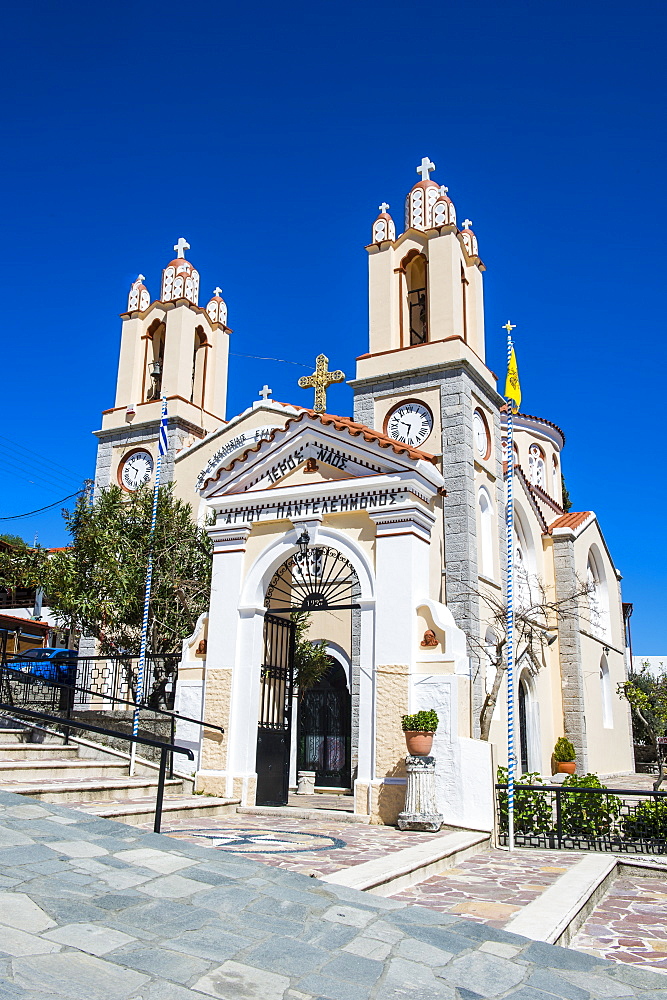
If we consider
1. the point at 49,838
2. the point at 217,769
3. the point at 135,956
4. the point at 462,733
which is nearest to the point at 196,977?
the point at 135,956

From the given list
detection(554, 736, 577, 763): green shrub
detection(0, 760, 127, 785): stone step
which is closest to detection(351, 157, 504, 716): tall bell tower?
detection(554, 736, 577, 763): green shrub

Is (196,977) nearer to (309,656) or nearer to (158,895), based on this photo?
(158,895)

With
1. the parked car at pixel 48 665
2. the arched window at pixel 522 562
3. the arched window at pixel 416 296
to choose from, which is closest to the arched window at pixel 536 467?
the arched window at pixel 522 562

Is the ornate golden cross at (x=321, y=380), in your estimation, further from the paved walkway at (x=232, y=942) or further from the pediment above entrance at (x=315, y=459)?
the paved walkway at (x=232, y=942)

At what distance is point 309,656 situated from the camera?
792 inches

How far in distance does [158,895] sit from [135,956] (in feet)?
3.19

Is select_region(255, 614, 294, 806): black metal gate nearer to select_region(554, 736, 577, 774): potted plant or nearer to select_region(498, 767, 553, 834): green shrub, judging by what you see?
select_region(498, 767, 553, 834): green shrub

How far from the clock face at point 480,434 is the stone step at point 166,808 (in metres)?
9.28

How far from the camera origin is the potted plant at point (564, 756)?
2098 cm

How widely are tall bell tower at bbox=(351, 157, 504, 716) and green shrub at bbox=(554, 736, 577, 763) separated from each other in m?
5.99

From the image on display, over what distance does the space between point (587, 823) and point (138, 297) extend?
62.7 ft

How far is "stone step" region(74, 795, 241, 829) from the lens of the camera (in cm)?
900

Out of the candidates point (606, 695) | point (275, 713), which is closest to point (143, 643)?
point (275, 713)

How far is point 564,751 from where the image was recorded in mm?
21359
